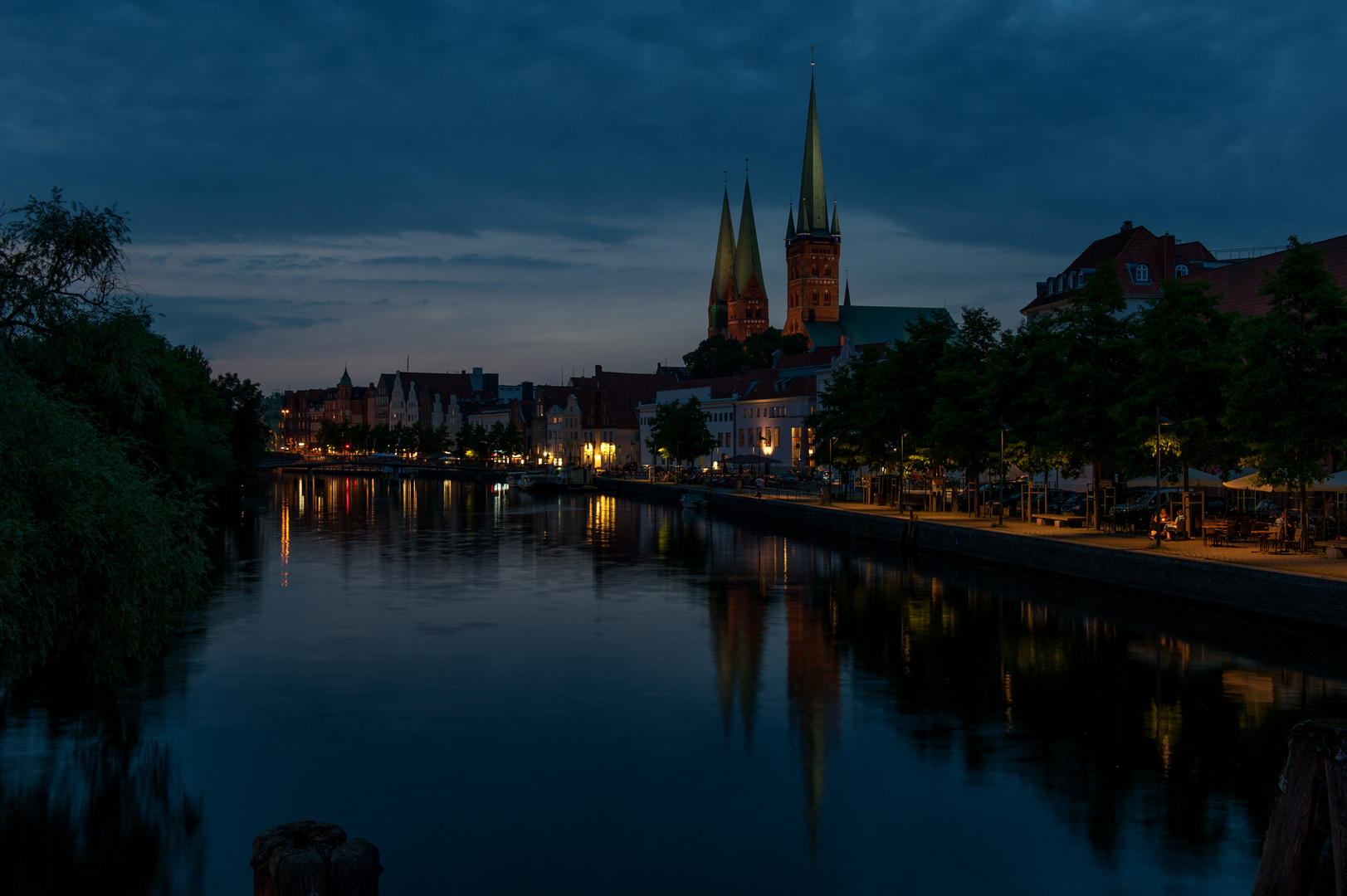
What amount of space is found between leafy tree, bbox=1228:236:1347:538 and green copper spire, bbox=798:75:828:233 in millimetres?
151485

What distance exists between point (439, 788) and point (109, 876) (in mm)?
4546

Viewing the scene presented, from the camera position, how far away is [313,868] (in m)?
5.07

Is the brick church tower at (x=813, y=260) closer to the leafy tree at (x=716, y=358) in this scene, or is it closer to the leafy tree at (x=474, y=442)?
the leafy tree at (x=716, y=358)

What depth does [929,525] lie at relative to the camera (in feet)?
159

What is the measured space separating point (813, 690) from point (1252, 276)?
1899 inches

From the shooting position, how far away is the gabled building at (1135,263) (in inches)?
2943

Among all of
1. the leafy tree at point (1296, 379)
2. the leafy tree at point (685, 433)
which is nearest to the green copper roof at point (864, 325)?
the leafy tree at point (685, 433)

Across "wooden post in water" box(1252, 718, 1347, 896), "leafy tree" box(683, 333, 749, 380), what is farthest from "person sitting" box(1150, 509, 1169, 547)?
"leafy tree" box(683, 333, 749, 380)

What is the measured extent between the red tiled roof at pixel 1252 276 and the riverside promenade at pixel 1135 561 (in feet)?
60.1

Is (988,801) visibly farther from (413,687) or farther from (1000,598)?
(1000,598)

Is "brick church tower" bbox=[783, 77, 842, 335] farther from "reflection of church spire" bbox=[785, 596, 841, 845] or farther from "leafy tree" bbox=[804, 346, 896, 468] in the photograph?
"reflection of church spire" bbox=[785, 596, 841, 845]

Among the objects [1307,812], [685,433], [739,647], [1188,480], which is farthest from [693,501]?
[1307,812]

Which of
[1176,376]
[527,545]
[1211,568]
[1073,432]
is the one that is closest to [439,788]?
[1211,568]

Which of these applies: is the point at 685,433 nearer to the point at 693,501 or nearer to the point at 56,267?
A: the point at 693,501
